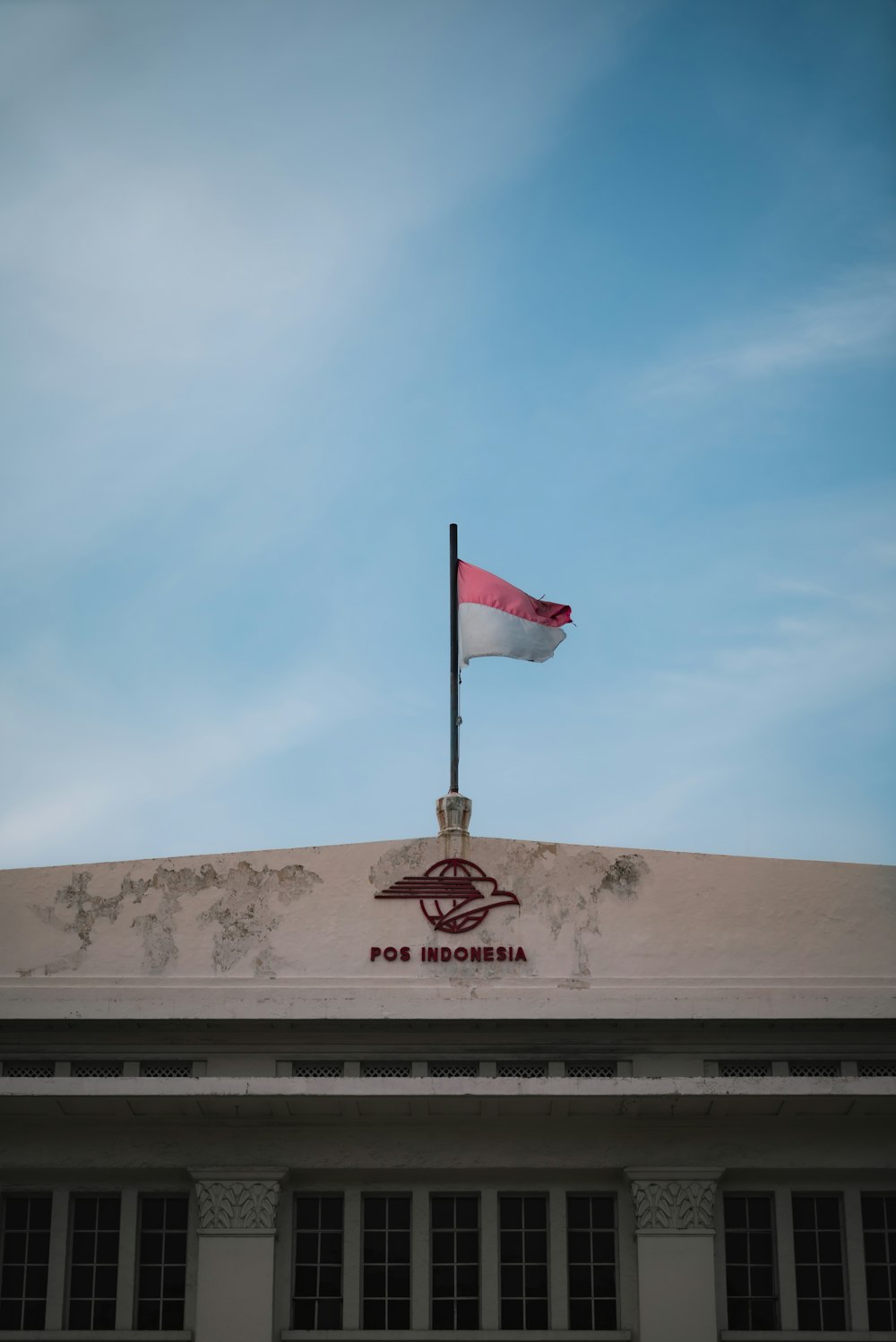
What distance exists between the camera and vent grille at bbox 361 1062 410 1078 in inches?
925

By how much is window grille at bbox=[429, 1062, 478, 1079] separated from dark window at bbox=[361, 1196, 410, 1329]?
177 centimetres

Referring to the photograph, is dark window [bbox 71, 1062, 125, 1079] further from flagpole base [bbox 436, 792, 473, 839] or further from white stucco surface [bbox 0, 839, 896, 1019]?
flagpole base [bbox 436, 792, 473, 839]

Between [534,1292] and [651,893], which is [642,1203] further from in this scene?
[651,893]

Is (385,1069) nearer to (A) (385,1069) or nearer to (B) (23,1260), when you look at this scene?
(A) (385,1069)

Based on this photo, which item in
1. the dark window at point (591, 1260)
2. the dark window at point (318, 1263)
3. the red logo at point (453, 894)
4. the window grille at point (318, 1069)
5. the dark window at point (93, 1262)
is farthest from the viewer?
the red logo at point (453, 894)

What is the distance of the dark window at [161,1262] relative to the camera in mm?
22906

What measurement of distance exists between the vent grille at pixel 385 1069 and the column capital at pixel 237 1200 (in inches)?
66.5

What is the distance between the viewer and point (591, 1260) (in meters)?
23.1

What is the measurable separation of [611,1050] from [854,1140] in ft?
11.1

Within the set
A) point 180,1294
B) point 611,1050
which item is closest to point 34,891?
point 180,1294

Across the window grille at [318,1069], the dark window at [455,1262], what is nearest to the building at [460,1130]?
the dark window at [455,1262]

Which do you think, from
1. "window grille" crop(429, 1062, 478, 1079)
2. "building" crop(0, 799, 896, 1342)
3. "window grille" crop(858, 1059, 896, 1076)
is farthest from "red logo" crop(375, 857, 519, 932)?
"window grille" crop(858, 1059, 896, 1076)

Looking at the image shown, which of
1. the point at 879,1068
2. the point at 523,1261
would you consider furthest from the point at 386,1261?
the point at 879,1068

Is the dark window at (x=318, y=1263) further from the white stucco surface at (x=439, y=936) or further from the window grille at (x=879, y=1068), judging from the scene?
the window grille at (x=879, y=1068)
